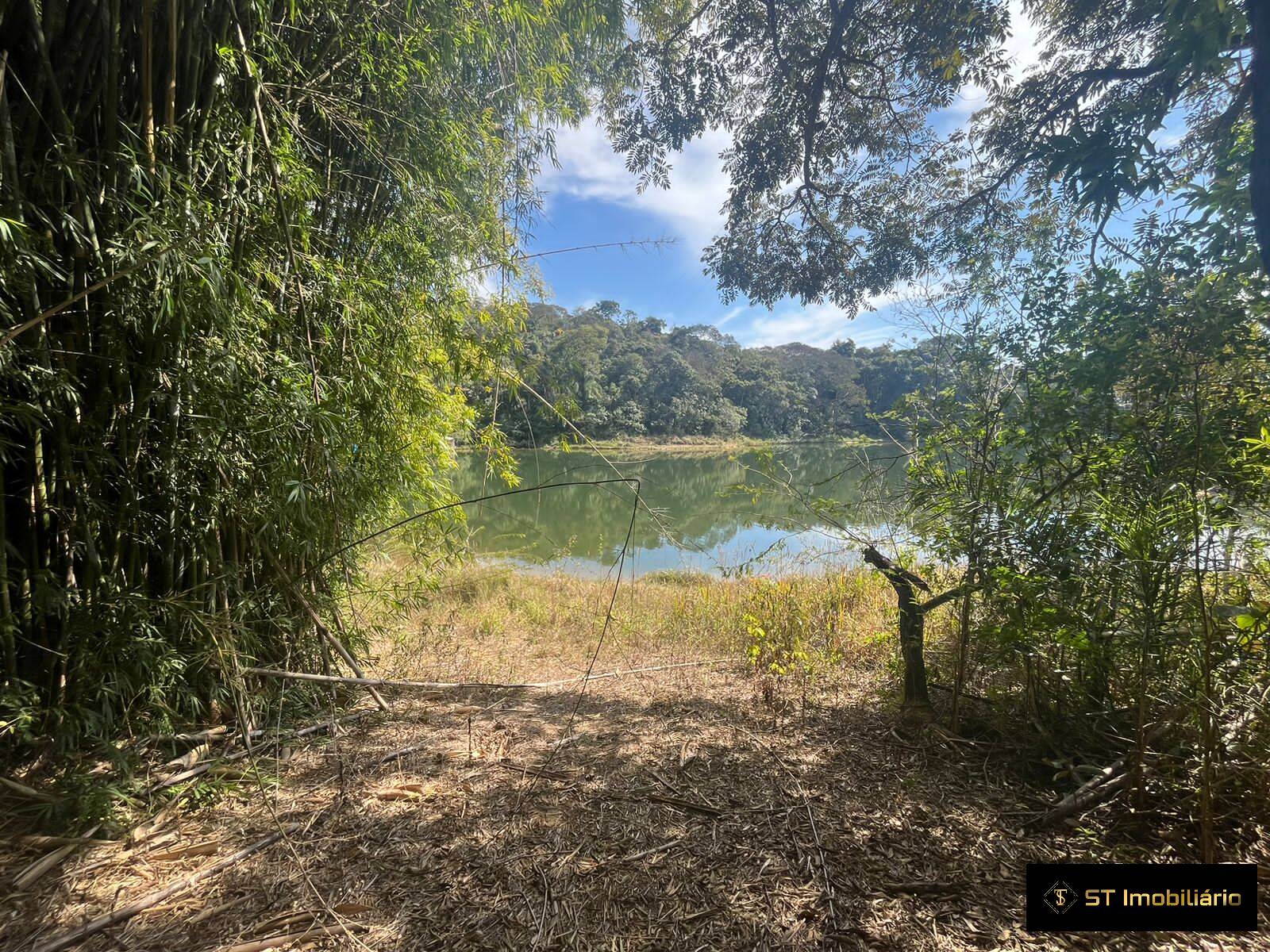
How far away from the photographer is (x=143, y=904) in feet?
3.23

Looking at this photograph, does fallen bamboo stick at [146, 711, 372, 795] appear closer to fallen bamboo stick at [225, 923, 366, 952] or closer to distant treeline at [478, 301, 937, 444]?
fallen bamboo stick at [225, 923, 366, 952]

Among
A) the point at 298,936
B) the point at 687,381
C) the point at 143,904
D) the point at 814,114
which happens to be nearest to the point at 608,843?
the point at 298,936

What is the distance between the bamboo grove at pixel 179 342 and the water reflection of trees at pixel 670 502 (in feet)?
2.66

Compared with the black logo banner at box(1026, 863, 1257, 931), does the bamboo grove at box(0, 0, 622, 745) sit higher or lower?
higher

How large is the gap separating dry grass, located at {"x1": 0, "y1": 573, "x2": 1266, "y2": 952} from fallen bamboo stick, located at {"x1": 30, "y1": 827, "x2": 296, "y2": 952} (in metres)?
0.02

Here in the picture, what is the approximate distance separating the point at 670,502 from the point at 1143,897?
8.64m

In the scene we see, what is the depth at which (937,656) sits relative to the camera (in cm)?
191

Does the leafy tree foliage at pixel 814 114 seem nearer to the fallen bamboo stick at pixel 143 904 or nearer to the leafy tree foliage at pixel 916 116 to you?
the leafy tree foliage at pixel 916 116

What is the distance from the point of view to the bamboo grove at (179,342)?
44.4 inches

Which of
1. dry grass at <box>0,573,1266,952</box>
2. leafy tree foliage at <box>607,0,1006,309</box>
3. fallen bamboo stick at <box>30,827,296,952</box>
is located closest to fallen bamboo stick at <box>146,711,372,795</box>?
dry grass at <box>0,573,1266,952</box>

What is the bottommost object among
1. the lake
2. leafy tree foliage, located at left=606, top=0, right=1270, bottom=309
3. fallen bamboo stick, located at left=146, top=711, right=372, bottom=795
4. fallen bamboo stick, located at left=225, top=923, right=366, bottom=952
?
fallen bamboo stick, located at left=225, top=923, right=366, bottom=952

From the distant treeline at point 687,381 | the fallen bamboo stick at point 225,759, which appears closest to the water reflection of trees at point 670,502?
the fallen bamboo stick at point 225,759

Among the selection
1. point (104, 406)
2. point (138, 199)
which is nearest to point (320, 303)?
point (138, 199)

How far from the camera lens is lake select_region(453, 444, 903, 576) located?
1914 mm
